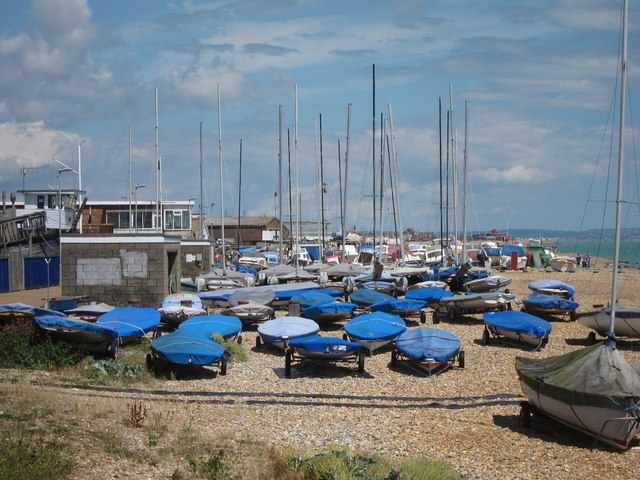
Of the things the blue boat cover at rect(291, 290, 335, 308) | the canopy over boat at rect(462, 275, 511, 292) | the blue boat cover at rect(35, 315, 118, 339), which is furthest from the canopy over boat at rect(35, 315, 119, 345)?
the canopy over boat at rect(462, 275, 511, 292)

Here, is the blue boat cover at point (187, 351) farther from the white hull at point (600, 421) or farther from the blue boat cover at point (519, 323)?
the blue boat cover at point (519, 323)

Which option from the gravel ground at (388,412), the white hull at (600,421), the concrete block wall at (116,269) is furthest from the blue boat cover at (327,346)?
the concrete block wall at (116,269)

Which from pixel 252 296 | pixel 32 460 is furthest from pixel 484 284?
pixel 32 460

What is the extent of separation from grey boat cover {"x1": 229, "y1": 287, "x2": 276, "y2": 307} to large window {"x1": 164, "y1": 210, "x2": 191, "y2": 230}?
35.1 metres

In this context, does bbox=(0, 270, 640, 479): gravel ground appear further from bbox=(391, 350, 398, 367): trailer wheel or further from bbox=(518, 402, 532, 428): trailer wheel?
bbox=(391, 350, 398, 367): trailer wheel

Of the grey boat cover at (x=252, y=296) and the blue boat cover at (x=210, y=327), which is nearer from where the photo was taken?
the blue boat cover at (x=210, y=327)

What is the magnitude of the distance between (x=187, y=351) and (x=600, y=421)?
10966 mm

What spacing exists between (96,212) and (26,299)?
29.9 metres

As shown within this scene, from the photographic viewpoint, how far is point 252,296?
100 feet

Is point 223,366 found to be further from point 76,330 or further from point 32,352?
point 32,352

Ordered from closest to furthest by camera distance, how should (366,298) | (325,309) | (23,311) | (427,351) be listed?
(427,351) < (23,311) < (325,309) < (366,298)

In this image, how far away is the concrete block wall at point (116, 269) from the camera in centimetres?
3022

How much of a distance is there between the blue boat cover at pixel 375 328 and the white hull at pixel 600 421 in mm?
8635

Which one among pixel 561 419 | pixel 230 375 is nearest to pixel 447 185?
pixel 230 375
